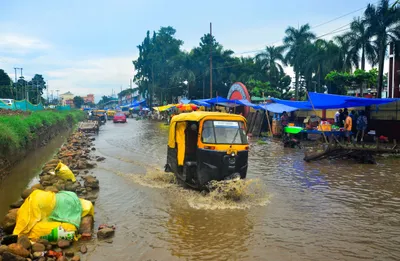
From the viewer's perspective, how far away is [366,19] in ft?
106

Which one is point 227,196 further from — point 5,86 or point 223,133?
point 5,86

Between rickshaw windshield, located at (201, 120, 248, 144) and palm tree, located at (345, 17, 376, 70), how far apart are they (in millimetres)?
29613

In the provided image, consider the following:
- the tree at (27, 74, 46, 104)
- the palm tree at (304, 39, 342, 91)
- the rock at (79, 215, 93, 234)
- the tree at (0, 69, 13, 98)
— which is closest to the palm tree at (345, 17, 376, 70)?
the palm tree at (304, 39, 342, 91)

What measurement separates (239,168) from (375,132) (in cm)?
1288

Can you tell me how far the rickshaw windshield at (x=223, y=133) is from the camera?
871 cm

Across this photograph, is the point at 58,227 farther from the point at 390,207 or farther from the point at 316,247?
the point at 390,207

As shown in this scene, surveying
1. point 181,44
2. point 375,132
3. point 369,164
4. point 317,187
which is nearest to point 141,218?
point 317,187

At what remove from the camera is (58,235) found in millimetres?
6094

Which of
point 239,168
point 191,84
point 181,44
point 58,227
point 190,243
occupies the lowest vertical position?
point 190,243

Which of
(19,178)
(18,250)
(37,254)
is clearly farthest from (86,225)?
(19,178)

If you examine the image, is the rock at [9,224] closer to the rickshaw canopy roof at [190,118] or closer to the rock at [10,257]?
the rock at [10,257]

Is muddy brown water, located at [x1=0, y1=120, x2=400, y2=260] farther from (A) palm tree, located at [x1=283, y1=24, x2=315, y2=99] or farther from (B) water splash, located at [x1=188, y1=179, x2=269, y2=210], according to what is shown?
(A) palm tree, located at [x1=283, y1=24, x2=315, y2=99]

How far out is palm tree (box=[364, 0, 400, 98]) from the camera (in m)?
30.3

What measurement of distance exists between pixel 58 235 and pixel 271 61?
170ft
